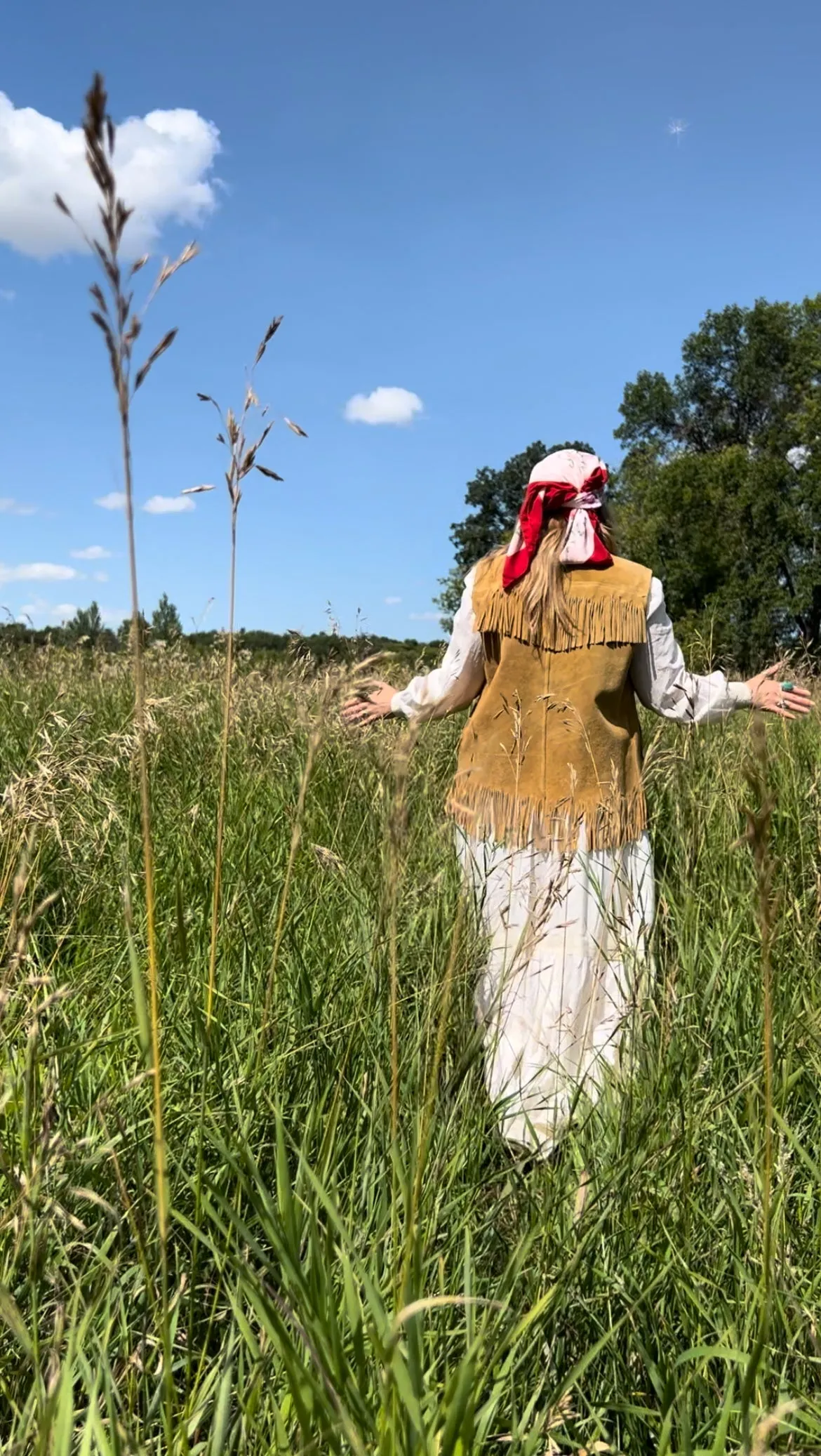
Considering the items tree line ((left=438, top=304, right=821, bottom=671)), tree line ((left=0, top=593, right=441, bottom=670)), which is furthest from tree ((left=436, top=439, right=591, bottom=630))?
tree line ((left=0, top=593, right=441, bottom=670))

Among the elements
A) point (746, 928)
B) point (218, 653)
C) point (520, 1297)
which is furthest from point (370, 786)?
point (218, 653)

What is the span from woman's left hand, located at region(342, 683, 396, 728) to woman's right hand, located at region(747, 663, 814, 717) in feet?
3.50

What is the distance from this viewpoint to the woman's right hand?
274cm

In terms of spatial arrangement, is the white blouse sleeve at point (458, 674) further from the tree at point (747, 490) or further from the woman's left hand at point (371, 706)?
the tree at point (747, 490)

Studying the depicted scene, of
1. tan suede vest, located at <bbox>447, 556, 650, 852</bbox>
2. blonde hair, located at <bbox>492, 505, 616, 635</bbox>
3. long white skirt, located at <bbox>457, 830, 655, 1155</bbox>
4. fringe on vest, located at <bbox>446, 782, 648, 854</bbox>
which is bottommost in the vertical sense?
long white skirt, located at <bbox>457, 830, 655, 1155</bbox>

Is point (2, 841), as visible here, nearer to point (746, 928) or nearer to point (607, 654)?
point (607, 654)

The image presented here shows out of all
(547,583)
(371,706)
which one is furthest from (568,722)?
(371,706)

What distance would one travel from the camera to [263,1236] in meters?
1.58

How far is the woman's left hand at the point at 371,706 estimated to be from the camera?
284 centimetres

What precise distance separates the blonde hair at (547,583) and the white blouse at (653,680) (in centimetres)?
21

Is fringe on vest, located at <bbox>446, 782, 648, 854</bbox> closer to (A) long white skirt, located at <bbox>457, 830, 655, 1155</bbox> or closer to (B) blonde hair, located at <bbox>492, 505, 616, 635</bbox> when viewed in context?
(A) long white skirt, located at <bbox>457, 830, 655, 1155</bbox>

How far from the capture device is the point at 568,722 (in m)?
2.65

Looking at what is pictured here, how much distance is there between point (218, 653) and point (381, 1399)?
5098 mm

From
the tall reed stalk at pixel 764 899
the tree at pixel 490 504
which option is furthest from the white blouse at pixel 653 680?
the tree at pixel 490 504
